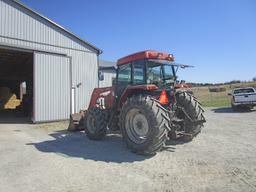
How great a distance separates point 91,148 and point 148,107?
7.91 feet

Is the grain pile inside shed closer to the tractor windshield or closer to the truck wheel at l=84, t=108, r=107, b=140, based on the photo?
the truck wheel at l=84, t=108, r=107, b=140

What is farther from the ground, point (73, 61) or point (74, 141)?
point (73, 61)

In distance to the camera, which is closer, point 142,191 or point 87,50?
point 142,191

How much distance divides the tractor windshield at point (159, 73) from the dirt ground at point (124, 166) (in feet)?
6.46

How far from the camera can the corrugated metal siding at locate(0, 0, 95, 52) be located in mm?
13609

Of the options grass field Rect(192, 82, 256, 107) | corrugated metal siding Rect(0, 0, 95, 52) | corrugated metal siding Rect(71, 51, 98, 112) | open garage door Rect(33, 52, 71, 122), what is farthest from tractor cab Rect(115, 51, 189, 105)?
grass field Rect(192, 82, 256, 107)

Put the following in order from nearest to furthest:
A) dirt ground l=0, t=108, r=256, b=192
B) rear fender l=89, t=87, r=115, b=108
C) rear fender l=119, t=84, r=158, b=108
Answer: dirt ground l=0, t=108, r=256, b=192, rear fender l=119, t=84, r=158, b=108, rear fender l=89, t=87, r=115, b=108

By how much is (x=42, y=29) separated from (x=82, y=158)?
10.3 m

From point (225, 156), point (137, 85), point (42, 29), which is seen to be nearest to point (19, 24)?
point (42, 29)

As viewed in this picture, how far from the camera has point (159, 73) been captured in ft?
27.3

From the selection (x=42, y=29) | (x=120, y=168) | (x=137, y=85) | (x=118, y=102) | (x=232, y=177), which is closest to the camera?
(x=232, y=177)

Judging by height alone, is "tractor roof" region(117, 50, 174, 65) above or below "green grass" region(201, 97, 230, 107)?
above

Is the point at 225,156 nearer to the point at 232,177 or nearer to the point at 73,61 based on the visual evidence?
the point at 232,177

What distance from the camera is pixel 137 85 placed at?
800 centimetres
